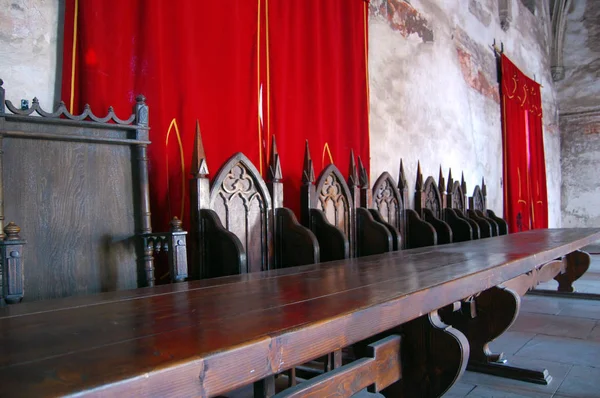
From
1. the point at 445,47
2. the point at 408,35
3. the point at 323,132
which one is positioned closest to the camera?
the point at 323,132

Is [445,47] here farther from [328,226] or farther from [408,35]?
[328,226]

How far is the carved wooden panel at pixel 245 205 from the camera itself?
9.18ft

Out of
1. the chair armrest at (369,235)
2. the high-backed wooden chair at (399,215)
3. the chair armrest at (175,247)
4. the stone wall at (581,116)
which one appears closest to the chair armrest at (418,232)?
the high-backed wooden chair at (399,215)

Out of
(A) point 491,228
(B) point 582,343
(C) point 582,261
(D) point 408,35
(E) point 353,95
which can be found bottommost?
(B) point 582,343

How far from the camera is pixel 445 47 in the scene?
21.5 ft

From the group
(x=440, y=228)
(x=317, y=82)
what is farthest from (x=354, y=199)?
(x=440, y=228)

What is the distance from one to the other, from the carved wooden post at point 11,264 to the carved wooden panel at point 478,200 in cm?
560

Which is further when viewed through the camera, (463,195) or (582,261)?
(463,195)

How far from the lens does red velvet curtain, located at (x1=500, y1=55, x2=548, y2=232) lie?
8570 mm

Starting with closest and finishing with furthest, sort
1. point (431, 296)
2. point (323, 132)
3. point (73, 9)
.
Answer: point (431, 296) → point (73, 9) → point (323, 132)

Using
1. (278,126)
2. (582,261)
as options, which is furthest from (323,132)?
(582,261)

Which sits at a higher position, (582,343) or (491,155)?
(491,155)

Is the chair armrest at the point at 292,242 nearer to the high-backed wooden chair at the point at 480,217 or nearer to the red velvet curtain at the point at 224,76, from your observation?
the red velvet curtain at the point at 224,76

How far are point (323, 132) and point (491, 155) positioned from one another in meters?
5.07
